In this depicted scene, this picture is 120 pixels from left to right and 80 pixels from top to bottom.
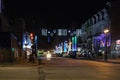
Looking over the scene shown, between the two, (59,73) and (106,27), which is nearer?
(59,73)

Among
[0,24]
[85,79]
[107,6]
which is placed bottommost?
[85,79]

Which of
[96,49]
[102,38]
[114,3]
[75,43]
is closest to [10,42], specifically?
[114,3]

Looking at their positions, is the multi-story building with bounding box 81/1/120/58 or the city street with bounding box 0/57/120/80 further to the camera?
the multi-story building with bounding box 81/1/120/58

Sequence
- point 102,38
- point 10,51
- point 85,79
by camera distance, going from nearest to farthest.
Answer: point 85,79 → point 10,51 → point 102,38

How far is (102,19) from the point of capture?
96.1 metres

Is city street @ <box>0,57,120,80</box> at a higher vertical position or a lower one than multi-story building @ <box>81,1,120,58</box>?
lower

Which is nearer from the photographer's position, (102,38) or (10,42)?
(10,42)

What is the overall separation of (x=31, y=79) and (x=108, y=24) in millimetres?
64549

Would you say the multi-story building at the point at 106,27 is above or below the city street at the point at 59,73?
above

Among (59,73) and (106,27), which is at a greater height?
(106,27)

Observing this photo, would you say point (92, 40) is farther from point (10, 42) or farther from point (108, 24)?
point (10, 42)

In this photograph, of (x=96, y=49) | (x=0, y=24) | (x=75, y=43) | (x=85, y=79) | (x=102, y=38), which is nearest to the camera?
(x=85, y=79)

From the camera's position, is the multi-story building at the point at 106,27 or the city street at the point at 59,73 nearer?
the city street at the point at 59,73

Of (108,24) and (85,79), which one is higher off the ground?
(108,24)
